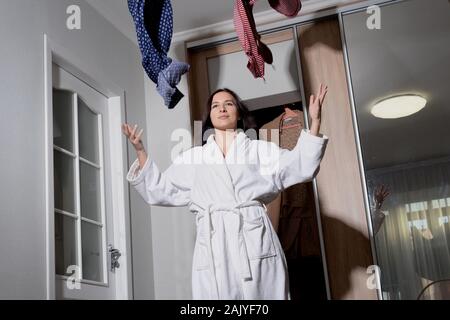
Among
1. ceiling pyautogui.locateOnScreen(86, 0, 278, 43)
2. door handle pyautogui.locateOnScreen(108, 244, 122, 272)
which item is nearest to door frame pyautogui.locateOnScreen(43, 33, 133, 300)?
door handle pyautogui.locateOnScreen(108, 244, 122, 272)

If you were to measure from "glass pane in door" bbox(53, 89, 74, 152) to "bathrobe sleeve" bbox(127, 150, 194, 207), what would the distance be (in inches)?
17.9

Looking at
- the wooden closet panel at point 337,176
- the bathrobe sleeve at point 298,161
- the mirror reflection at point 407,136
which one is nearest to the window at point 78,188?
the bathrobe sleeve at point 298,161

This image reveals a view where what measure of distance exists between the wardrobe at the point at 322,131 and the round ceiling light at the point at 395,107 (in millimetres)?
130

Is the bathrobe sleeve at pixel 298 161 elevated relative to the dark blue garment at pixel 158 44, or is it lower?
lower

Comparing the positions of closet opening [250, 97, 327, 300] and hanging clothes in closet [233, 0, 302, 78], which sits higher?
hanging clothes in closet [233, 0, 302, 78]

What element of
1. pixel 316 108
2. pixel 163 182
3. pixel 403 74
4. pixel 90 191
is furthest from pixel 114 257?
pixel 403 74

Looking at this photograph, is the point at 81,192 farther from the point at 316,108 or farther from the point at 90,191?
the point at 316,108

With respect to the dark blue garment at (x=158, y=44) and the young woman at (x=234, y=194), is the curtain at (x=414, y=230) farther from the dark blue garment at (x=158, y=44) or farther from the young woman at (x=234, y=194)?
the dark blue garment at (x=158, y=44)

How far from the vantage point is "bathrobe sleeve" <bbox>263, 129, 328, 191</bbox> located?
6.20 ft

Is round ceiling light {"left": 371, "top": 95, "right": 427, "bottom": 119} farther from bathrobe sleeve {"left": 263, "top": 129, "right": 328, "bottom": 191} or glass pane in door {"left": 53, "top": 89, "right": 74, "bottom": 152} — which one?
glass pane in door {"left": 53, "top": 89, "right": 74, "bottom": 152}

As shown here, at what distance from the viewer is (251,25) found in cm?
221

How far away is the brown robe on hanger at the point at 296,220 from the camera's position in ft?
8.84

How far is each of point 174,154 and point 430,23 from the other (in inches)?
52.7

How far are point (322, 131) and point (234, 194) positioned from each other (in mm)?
956
